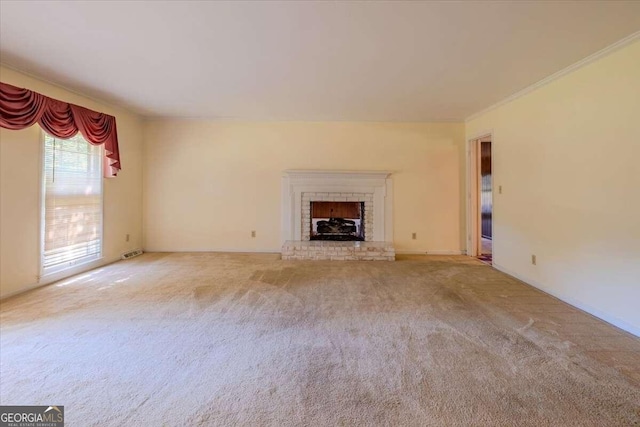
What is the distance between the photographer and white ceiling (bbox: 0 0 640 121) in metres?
2.02

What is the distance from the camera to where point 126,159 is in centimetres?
485

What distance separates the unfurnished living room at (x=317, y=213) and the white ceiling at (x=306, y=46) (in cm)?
2

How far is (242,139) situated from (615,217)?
4974 mm

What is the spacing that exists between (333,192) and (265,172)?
1.27 meters

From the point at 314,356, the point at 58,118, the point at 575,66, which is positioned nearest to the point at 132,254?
the point at 58,118

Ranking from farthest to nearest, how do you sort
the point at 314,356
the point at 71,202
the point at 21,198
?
the point at 71,202
the point at 21,198
the point at 314,356

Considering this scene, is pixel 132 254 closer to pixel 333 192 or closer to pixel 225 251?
pixel 225 251

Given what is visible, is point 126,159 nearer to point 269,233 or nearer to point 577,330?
point 269,233

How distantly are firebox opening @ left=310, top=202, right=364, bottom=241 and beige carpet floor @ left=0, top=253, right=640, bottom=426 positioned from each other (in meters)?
2.10

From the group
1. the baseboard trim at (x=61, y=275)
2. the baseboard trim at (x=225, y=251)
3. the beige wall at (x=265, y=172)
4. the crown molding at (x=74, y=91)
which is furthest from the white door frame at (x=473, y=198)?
the baseboard trim at (x=61, y=275)

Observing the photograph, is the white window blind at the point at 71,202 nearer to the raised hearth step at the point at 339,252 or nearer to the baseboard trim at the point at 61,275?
the baseboard trim at the point at 61,275

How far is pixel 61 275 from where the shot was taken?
3.67 metres

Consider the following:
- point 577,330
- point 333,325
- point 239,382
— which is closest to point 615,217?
point 577,330

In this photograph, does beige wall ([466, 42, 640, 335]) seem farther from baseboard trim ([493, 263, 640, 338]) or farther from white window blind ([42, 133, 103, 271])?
white window blind ([42, 133, 103, 271])
